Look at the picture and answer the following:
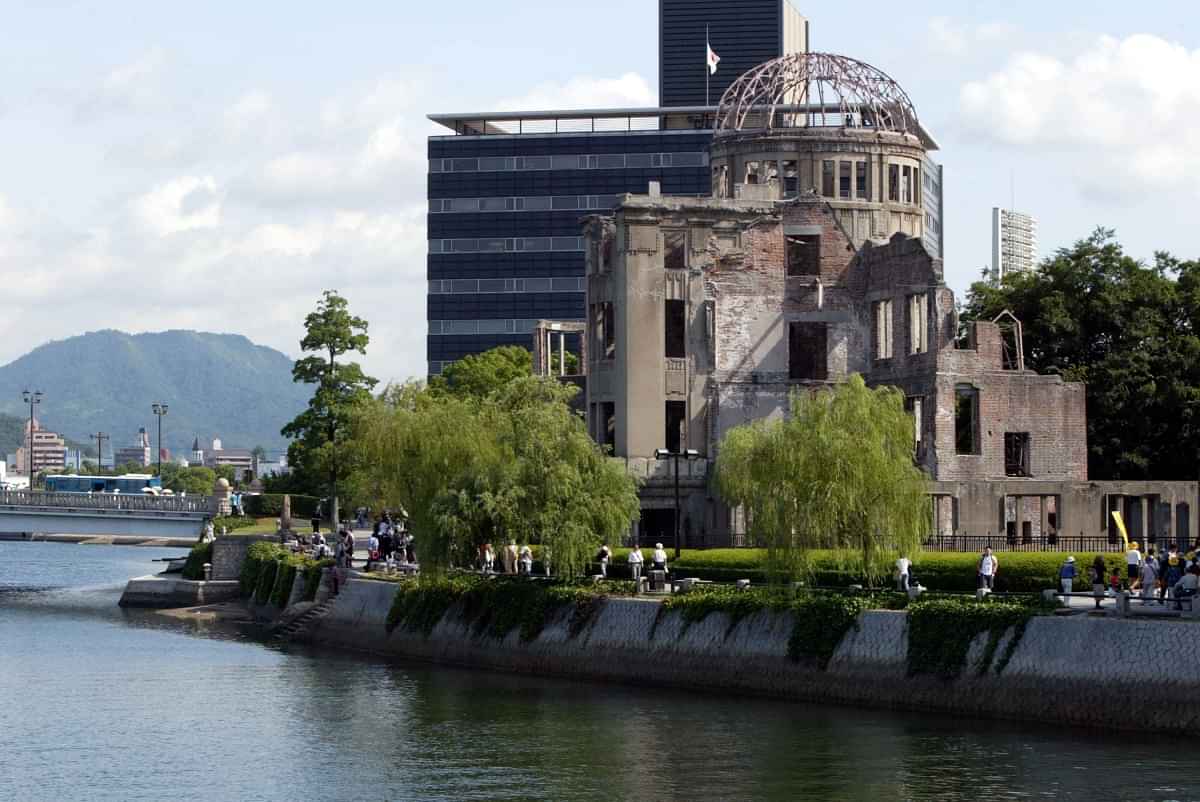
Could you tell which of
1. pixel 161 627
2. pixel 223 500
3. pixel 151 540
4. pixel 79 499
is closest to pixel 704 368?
pixel 161 627

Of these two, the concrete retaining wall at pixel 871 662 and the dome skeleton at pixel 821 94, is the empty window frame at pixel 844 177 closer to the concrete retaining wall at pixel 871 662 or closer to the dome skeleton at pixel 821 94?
the dome skeleton at pixel 821 94

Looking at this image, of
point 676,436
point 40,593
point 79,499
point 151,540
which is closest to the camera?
point 676,436

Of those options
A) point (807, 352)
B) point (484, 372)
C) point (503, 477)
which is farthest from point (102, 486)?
point (503, 477)

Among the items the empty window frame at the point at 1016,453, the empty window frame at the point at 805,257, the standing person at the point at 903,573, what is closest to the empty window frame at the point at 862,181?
the empty window frame at the point at 805,257

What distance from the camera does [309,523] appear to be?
117 metres

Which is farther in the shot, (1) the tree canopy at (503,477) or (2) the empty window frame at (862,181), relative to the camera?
(2) the empty window frame at (862,181)

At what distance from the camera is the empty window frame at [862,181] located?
91562 mm

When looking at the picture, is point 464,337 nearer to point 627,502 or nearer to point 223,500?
point 223,500

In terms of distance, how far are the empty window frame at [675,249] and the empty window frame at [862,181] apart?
35.1ft

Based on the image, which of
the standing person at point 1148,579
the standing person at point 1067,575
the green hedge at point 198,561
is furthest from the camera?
the green hedge at point 198,561

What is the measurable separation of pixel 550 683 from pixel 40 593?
52469 mm

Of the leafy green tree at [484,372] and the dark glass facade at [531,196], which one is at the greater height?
the dark glass facade at [531,196]

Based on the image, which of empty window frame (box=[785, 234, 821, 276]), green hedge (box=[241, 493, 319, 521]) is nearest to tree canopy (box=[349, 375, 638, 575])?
empty window frame (box=[785, 234, 821, 276])

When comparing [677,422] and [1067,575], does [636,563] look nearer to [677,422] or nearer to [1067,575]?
[1067,575]
